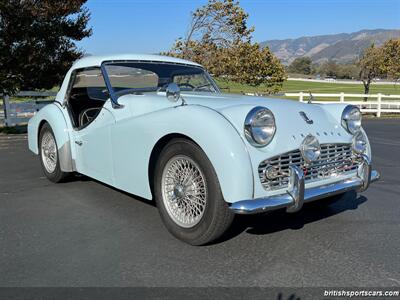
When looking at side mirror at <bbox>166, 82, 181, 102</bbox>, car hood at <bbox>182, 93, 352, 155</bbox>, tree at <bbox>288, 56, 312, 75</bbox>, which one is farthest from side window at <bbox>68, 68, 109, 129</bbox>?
tree at <bbox>288, 56, 312, 75</bbox>

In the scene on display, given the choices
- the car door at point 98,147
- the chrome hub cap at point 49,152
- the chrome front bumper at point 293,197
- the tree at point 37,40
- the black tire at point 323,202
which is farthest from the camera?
the tree at point 37,40

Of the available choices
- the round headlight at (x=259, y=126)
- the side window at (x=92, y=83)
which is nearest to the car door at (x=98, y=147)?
the side window at (x=92, y=83)

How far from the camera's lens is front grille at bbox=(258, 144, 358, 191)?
324 centimetres

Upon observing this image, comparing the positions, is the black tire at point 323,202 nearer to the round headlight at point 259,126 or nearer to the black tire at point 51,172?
the round headlight at point 259,126

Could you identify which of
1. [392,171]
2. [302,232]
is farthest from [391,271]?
[392,171]

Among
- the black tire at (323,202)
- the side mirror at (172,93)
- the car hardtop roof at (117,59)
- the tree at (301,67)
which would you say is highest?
the tree at (301,67)

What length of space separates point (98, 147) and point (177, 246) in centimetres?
160

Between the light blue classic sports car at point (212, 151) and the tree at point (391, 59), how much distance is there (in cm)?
2452

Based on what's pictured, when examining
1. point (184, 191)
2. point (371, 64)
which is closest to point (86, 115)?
point (184, 191)

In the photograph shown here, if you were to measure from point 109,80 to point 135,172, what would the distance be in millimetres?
1366

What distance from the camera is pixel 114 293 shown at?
106 inches

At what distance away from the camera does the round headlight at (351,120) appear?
13.0 ft

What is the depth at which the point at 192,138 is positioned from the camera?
130 inches

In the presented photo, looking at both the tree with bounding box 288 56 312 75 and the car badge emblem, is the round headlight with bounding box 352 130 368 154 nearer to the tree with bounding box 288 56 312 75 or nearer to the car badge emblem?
the car badge emblem
